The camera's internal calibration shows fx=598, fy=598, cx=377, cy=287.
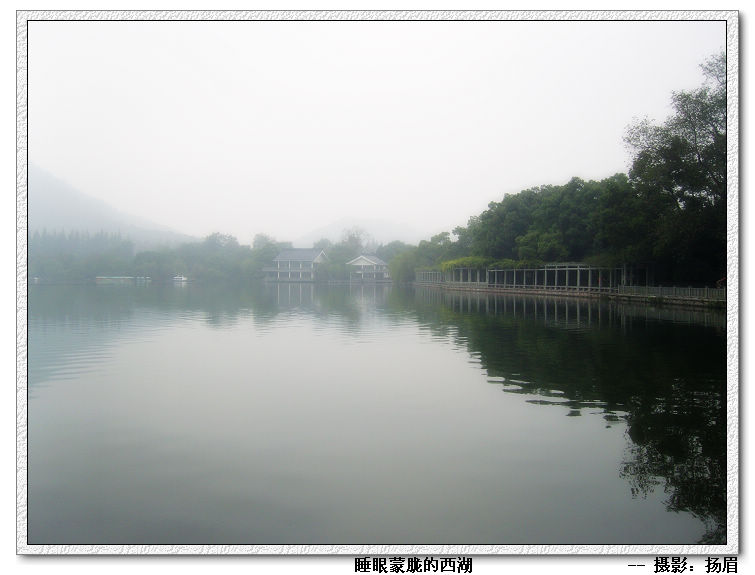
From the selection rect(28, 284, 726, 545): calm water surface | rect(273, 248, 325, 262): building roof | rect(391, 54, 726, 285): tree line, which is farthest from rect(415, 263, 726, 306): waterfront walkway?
rect(273, 248, 325, 262): building roof

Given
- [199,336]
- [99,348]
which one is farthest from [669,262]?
[99,348]

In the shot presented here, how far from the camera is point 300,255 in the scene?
2943 inches

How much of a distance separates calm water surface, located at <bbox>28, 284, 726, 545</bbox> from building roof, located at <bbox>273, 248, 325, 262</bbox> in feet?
196

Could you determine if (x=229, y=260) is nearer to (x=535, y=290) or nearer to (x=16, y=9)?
(x=535, y=290)

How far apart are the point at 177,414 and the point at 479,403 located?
12.8 ft

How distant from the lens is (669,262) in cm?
2897

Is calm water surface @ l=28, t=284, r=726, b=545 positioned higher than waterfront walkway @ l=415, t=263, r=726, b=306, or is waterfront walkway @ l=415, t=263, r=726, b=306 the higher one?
waterfront walkway @ l=415, t=263, r=726, b=306

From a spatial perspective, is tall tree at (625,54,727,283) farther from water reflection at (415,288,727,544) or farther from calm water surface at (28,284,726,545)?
calm water surface at (28,284,726,545)

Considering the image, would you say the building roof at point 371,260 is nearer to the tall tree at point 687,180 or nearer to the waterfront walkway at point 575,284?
the waterfront walkway at point 575,284

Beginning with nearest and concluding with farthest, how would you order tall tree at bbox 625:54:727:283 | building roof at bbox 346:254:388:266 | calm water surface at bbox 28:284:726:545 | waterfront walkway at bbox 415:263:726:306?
calm water surface at bbox 28:284:726:545 → tall tree at bbox 625:54:727:283 → waterfront walkway at bbox 415:263:726:306 → building roof at bbox 346:254:388:266

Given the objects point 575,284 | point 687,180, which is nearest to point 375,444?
point 687,180

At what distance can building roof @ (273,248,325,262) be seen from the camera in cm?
7248

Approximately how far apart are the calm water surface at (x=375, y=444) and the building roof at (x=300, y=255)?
2347 inches

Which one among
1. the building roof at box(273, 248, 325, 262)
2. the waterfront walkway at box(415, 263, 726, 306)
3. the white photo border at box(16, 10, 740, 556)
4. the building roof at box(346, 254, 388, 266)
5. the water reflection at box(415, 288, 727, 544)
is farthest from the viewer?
the building roof at box(346, 254, 388, 266)
